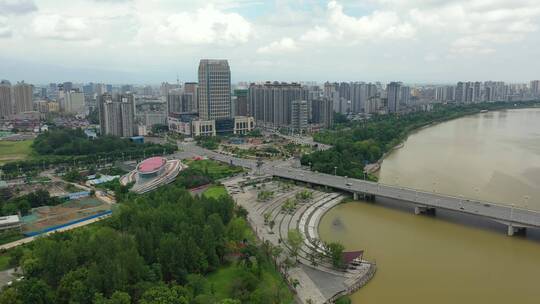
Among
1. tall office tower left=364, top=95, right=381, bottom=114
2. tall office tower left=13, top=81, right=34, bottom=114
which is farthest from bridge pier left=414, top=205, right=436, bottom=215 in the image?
tall office tower left=13, top=81, right=34, bottom=114

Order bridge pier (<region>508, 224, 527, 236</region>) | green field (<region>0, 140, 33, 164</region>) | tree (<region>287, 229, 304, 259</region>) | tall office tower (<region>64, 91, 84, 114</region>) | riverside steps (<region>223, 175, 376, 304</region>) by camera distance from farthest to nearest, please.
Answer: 1. tall office tower (<region>64, 91, 84, 114</region>)
2. green field (<region>0, 140, 33, 164</region>)
3. bridge pier (<region>508, 224, 527, 236</region>)
4. tree (<region>287, 229, 304, 259</region>)
5. riverside steps (<region>223, 175, 376, 304</region>)

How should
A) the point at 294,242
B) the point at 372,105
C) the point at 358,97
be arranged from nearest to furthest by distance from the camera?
1. the point at 294,242
2. the point at 372,105
3. the point at 358,97

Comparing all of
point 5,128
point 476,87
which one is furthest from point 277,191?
point 476,87

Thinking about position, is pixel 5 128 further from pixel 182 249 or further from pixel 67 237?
pixel 182 249

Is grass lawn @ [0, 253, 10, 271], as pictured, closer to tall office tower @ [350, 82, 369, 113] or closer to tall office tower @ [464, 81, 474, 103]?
tall office tower @ [350, 82, 369, 113]

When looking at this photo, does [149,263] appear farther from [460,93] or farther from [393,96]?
[460,93]

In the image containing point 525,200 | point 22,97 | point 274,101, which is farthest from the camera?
point 22,97

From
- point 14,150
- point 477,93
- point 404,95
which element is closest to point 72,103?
point 14,150
